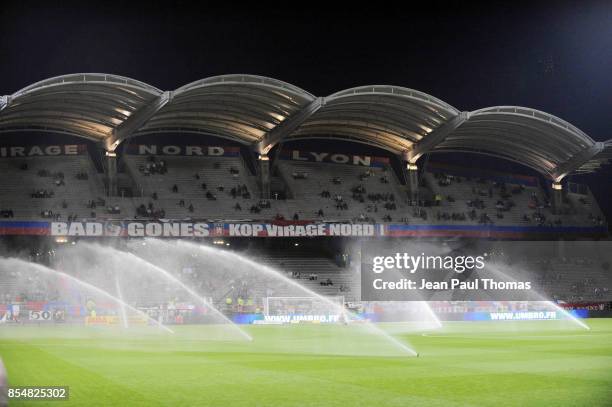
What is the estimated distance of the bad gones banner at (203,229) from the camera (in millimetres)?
70000

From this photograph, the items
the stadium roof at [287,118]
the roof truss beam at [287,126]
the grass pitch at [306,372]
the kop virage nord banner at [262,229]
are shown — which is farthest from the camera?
the roof truss beam at [287,126]

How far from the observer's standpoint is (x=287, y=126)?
253 ft

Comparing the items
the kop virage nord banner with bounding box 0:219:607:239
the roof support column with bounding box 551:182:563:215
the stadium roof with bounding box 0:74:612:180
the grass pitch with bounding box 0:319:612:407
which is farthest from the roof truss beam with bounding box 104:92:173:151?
the roof support column with bounding box 551:182:563:215

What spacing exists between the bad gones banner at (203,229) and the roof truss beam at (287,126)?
904 centimetres

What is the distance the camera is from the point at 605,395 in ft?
59.3

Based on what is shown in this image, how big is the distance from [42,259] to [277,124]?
24432 millimetres

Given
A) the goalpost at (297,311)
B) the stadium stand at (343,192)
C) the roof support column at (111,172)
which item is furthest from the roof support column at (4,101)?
the stadium stand at (343,192)

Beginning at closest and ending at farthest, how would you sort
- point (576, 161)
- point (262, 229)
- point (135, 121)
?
point (135, 121), point (262, 229), point (576, 161)

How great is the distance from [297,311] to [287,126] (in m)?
20.4

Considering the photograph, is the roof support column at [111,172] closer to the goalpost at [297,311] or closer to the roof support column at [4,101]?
the roof support column at [4,101]

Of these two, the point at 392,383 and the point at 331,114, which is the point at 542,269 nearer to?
the point at 331,114

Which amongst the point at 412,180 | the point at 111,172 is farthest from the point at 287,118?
the point at 412,180

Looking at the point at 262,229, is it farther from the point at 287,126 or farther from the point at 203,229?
the point at 287,126

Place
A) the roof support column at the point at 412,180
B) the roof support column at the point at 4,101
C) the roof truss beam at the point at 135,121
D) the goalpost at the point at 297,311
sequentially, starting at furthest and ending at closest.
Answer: the roof support column at the point at 412,180
the roof truss beam at the point at 135,121
the roof support column at the point at 4,101
the goalpost at the point at 297,311
